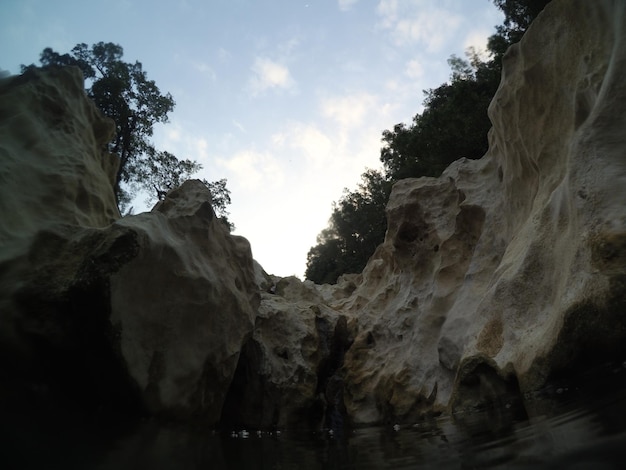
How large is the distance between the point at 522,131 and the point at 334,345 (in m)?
7.17

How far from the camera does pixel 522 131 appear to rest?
6758 mm

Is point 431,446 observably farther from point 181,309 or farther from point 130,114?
point 130,114

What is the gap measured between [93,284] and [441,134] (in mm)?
15806

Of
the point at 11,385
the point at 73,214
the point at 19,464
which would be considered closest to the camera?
the point at 19,464

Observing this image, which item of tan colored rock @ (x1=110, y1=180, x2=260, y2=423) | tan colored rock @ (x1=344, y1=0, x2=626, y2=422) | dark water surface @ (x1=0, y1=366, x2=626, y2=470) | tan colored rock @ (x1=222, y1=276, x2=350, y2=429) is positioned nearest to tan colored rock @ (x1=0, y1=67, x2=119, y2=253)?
tan colored rock @ (x1=110, y1=180, x2=260, y2=423)

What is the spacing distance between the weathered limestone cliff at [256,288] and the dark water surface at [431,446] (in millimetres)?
485

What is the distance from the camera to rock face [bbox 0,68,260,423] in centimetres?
407

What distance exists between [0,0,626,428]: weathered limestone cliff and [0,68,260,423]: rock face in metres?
0.02

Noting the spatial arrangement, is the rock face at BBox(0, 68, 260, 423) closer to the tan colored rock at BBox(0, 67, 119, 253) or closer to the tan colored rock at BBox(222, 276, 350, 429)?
the tan colored rock at BBox(0, 67, 119, 253)

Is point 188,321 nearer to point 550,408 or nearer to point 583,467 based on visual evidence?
point 550,408

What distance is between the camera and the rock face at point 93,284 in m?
4.07

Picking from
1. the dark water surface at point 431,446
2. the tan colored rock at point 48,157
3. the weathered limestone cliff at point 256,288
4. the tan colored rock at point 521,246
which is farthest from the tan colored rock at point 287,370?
the tan colored rock at point 48,157

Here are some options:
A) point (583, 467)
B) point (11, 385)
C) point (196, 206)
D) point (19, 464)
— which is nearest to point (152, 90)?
point (196, 206)

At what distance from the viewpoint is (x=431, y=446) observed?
3518mm
